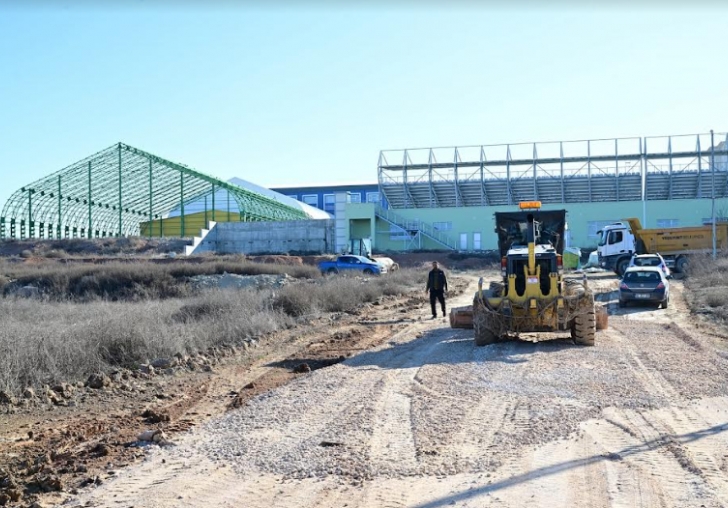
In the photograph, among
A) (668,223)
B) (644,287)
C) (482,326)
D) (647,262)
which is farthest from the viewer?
(668,223)

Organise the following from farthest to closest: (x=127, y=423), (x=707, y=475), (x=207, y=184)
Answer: (x=207, y=184) < (x=127, y=423) < (x=707, y=475)

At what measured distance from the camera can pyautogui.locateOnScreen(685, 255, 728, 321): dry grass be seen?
24.0 m

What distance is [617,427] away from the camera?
27.2 feet

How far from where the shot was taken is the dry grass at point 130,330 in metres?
11.5

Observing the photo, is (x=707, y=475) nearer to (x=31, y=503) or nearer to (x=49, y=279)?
(x=31, y=503)

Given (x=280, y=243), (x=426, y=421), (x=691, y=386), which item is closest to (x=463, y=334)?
(x=691, y=386)

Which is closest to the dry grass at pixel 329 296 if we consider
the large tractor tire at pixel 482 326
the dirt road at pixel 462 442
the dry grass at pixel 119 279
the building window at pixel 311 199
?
the dry grass at pixel 119 279

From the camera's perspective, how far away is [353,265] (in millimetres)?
44969

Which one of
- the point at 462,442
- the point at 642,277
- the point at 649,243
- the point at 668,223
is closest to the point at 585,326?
the point at 462,442

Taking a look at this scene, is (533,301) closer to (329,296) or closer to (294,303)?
(294,303)

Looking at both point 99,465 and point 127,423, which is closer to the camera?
point 99,465

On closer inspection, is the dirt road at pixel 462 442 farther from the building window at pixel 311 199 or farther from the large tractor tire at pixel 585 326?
the building window at pixel 311 199

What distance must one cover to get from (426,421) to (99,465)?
365 centimetres

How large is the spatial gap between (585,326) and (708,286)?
1940 cm
